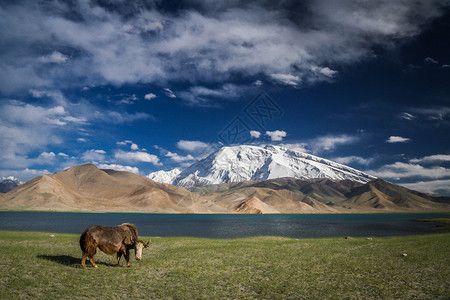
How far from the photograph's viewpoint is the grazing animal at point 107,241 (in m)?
16.7

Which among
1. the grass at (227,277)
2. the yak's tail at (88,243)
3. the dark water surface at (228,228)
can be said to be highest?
the yak's tail at (88,243)

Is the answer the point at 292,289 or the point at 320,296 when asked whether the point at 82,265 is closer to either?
the point at 292,289

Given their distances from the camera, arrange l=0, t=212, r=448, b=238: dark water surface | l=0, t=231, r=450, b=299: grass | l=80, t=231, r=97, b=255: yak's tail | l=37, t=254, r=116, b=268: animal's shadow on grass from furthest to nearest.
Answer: l=0, t=212, r=448, b=238: dark water surface → l=37, t=254, r=116, b=268: animal's shadow on grass → l=80, t=231, r=97, b=255: yak's tail → l=0, t=231, r=450, b=299: grass

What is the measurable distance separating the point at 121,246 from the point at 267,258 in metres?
10.7

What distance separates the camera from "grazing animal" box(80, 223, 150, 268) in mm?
16672

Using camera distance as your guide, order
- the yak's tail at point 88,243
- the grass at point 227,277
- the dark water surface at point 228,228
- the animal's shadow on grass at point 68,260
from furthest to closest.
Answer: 1. the dark water surface at point 228,228
2. the animal's shadow on grass at point 68,260
3. the yak's tail at point 88,243
4. the grass at point 227,277

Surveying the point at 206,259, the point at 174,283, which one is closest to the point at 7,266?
the point at 174,283

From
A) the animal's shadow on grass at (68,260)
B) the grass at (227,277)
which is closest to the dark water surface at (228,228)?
the grass at (227,277)

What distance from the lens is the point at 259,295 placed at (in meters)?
12.9

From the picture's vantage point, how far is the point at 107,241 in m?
16.9

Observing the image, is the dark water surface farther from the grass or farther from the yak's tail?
the yak's tail

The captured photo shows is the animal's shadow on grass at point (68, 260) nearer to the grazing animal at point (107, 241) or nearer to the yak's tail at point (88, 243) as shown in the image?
the grazing animal at point (107, 241)

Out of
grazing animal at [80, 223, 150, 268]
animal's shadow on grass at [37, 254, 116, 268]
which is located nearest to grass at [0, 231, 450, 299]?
animal's shadow on grass at [37, 254, 116, 268]

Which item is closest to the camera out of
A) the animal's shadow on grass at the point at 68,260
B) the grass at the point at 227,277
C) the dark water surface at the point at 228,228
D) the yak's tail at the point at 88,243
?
the grass at the point at 227,277
